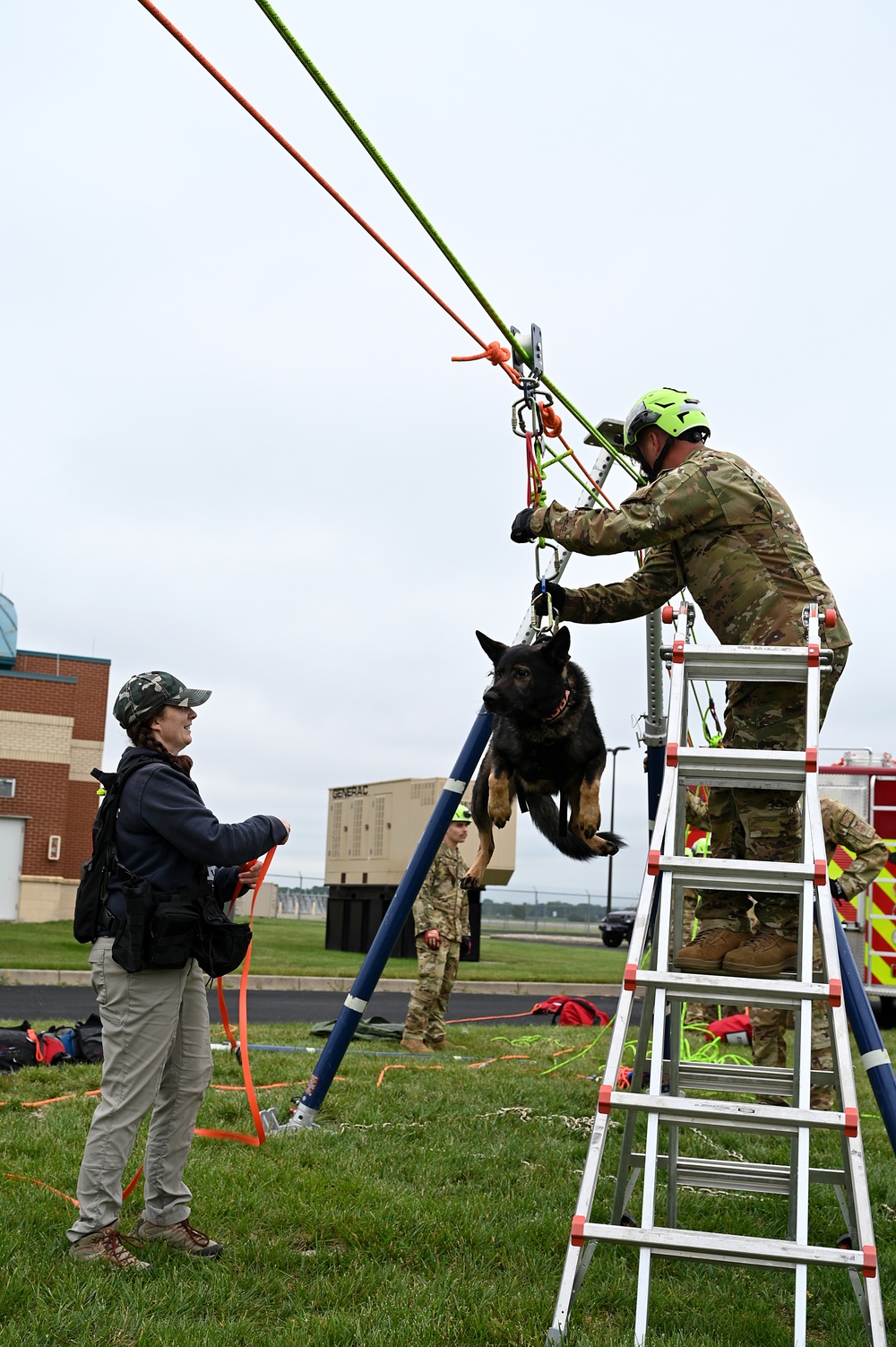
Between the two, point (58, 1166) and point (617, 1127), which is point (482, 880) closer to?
point (617, 1127)

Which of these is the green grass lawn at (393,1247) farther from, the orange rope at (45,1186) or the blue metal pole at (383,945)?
the blue metal pole at (383,945)

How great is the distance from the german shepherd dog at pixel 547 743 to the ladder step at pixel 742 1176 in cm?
153

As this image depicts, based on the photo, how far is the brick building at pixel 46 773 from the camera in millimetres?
29234

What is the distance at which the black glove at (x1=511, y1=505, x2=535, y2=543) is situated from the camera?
4930mm

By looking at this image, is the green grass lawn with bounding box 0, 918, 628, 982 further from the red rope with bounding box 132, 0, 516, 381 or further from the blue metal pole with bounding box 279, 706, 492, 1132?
the red rope with bounding box 132, 0, 516, 381

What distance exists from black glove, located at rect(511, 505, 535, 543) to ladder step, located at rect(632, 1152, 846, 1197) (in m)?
2.54

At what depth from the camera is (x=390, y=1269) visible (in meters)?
4.09

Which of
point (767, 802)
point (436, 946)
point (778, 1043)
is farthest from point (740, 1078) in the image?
point (436, 946)

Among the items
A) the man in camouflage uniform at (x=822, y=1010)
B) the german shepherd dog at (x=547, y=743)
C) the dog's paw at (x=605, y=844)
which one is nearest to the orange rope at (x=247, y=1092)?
the german shepherd dog at (x=547, y=743)

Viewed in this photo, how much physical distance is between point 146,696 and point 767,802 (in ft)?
8.05

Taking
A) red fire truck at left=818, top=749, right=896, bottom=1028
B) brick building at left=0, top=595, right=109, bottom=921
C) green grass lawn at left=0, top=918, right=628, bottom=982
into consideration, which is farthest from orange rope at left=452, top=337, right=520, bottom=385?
brick building at left=0, top=595, right=109, bottom=921

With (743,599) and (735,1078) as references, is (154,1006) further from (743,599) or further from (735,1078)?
(743,599)

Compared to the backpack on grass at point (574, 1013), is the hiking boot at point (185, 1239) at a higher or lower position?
higher

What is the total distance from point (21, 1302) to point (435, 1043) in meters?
7.53
